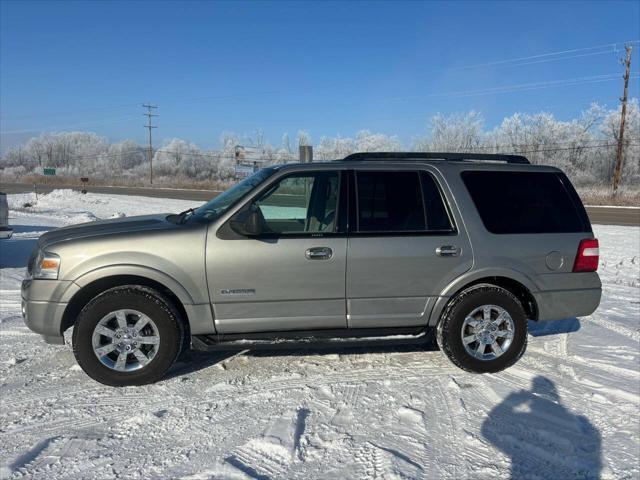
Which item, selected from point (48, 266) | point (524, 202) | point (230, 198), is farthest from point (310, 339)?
point (524, 202)

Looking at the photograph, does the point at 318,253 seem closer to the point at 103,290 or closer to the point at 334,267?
the point at 334,267

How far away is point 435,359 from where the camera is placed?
178 inches

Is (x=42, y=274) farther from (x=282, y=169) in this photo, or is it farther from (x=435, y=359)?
(x=435, y=359)

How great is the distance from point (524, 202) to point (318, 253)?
6.65 ft

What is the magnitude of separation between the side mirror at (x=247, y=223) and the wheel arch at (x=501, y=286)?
1733 mm

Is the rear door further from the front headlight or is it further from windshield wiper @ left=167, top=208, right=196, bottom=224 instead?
the front headlight

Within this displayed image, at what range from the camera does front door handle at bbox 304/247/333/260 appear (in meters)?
3.86

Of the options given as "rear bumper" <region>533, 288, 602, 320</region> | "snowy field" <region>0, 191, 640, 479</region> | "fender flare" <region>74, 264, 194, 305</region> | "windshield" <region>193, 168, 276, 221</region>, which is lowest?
"snowy field" <region>0, 191, 640, 479</region>

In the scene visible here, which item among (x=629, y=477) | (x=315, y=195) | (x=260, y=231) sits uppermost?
(x=315, y=195)

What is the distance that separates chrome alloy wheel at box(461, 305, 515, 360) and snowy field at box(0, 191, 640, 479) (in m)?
0.22

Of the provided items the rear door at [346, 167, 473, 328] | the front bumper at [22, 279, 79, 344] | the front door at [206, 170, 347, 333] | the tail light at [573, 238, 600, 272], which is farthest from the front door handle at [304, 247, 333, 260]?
the tail light at [573, 238, 600, 272]

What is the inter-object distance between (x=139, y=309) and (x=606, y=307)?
5857mm

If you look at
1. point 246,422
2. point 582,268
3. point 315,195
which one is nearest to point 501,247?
point 582,268

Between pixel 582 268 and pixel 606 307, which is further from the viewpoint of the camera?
pixel 606 307
